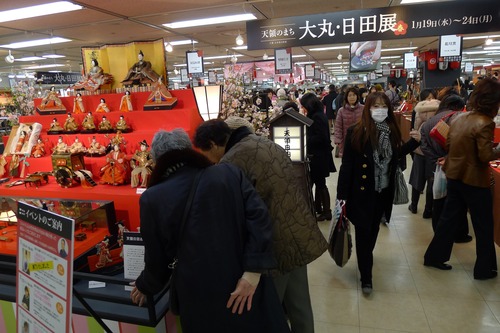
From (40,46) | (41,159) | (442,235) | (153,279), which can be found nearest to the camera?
(153,279)

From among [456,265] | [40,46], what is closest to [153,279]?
[456,265]

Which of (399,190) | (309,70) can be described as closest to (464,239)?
(399,190)

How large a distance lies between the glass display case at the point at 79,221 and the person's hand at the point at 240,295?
1500 mm

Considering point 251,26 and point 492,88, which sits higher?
point 251,26

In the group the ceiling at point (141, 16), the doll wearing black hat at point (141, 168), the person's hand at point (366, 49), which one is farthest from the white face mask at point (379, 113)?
the person's hand at point (366, 49)

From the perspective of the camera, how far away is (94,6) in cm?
545

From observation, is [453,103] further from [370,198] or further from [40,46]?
[40,46]

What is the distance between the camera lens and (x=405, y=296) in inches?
116

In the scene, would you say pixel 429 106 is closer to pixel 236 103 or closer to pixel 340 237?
pixel 236 103

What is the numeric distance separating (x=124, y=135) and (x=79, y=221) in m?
1.33

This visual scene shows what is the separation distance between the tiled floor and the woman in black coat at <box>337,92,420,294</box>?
488 millimetres

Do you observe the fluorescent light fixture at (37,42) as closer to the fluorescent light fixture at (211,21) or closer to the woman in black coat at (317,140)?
the fluorescent light fixture at (211,21)

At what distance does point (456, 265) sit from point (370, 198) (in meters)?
1.38

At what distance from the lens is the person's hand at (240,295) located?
57.4 inches
